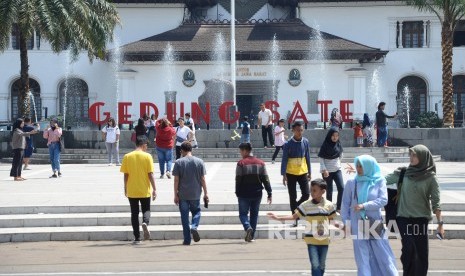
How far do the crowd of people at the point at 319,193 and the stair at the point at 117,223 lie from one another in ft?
1.25

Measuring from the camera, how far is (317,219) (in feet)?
37.3

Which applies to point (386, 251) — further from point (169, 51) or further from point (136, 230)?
point (169, 51)

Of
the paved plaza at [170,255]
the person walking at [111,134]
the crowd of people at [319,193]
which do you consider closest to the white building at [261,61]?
the person walking at [111,134]

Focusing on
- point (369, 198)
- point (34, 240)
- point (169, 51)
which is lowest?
point (34, 240)

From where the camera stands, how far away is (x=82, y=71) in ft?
175

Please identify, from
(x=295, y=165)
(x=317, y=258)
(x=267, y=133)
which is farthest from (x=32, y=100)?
(x=317, y=258)

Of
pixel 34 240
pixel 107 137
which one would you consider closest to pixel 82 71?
pixel 107 137

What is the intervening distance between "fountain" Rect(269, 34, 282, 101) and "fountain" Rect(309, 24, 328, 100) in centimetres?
162

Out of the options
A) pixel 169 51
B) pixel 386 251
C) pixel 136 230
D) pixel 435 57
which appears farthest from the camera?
pixel 435 57

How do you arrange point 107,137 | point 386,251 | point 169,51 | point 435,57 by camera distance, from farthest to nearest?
point 435,57 → point 169,51 → point 107,137 → point 386,251

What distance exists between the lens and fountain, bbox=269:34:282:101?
49.1 m

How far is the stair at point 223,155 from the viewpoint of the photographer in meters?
33.6

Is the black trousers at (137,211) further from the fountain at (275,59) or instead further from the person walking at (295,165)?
the fountain at (275,59)

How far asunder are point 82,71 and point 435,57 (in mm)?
18145
